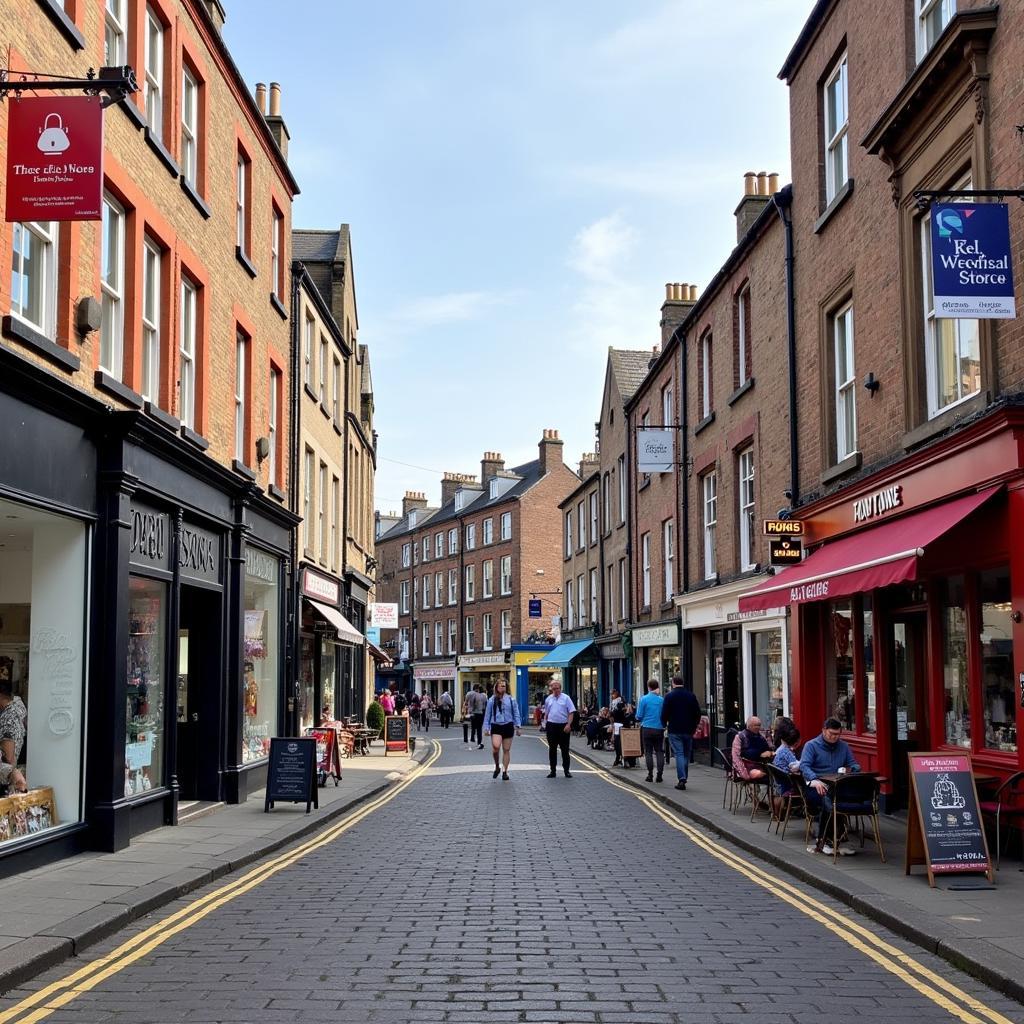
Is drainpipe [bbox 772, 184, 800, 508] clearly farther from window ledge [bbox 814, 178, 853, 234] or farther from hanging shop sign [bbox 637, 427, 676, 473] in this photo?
hanging shop sign [bbox 637, 427, 676, 473]

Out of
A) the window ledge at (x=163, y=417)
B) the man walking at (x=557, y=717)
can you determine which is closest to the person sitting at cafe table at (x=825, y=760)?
the window ledge at (x=163, y=417)

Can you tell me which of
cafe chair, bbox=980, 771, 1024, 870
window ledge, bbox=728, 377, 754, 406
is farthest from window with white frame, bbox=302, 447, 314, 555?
cafe chair, bbox=980, 771, 1024, 870

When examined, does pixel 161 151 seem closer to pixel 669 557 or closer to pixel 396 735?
pixel 669 557

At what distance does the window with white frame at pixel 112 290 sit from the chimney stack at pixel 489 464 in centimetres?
5572

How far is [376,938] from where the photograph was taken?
772cm

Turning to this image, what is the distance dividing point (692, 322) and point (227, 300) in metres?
11.9

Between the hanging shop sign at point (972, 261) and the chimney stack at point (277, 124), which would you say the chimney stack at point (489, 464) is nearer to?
the chimney stack at point (277, 124)

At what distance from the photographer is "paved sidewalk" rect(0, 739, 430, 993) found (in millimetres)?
7184

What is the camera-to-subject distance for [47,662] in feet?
37.2

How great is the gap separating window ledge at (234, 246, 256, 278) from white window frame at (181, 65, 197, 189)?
2.03 metres

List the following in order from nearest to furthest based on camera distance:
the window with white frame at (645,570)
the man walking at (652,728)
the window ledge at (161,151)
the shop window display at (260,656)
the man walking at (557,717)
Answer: the window ledge at (161,151), the shop window display at (260,656), the man walking at (652,728), the man walking at (557,717), the window with white frame at (645,570)

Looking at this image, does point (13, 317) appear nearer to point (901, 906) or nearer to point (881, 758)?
point (901, 906)

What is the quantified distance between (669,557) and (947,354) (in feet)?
51.8

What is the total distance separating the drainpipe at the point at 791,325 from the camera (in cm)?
1830
